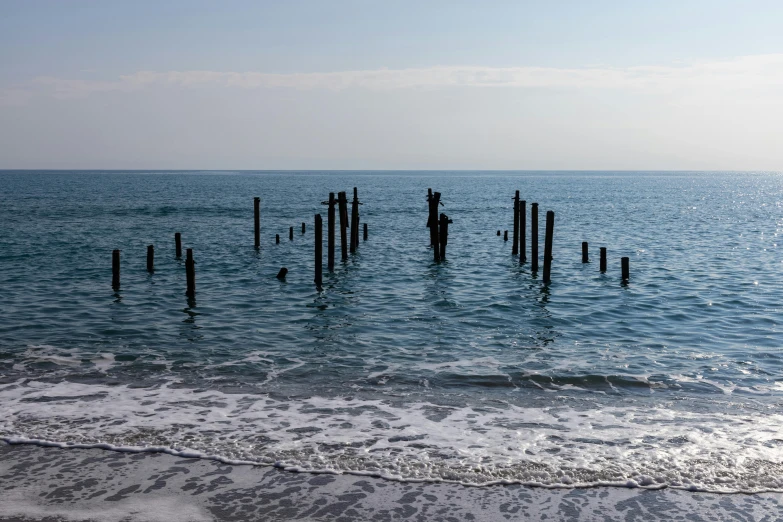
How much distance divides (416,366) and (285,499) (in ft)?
23.1

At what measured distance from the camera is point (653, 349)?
55.6 ft

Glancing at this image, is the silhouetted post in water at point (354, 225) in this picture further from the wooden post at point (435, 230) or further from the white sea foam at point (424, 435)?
the white sea foam at point (424, 435)

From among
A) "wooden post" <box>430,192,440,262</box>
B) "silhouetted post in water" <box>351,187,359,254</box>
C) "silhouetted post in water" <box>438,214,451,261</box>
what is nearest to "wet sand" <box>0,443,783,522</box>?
"silhouetted post in water" <box>438,214,451,261</box>

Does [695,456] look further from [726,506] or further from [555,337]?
[555,337]

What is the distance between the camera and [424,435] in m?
10.9

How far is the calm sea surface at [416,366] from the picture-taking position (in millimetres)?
10211

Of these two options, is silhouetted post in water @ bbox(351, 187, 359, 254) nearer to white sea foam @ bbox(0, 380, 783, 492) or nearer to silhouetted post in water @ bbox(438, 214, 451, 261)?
silhouetted post in water @ bbox(438, 214, 451, 261)

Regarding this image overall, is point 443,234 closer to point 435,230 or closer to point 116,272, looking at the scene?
point 435,230

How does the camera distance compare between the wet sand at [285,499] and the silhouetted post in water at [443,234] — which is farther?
the silhouetted post in water at [443,234]

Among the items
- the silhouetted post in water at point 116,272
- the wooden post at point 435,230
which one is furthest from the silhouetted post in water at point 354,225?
the silhouetted post in water at point 116,272

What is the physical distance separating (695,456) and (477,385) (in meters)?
4.73

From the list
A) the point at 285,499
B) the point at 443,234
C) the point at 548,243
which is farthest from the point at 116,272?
the point at 285,499

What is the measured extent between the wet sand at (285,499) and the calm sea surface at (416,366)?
39 cm

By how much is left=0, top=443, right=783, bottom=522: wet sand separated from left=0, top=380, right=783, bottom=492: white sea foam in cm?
33
